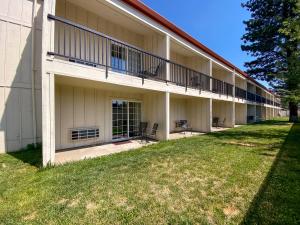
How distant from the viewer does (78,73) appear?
579 centimetres

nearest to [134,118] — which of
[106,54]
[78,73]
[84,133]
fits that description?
[84,133]

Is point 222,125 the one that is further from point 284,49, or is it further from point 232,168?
point 232,168

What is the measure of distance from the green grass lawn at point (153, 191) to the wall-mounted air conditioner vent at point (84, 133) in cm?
196

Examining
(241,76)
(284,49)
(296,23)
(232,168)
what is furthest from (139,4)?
(284,49)

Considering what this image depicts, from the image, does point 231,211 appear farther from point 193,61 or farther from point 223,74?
point 223,74

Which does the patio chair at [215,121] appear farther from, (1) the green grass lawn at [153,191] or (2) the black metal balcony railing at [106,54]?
(1) the green grass lawn at [153,191]

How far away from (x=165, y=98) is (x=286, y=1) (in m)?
20.3

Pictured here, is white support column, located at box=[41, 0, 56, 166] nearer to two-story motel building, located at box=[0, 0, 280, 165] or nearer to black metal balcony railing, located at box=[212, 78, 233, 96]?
two-story motel building, located at box=[0, 0, 280, 165]

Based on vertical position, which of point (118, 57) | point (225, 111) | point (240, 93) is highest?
point (118, 57)

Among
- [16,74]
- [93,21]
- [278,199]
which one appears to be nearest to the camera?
[278,199]

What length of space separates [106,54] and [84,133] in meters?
3.82

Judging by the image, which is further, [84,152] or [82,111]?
[82,111]

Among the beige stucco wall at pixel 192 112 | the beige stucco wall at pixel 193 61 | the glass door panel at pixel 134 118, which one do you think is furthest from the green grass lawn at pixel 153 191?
the beige stucco wall at pixel 193 61

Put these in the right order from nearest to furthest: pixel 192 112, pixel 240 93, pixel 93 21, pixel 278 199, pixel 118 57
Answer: pixel 278 199, pixel 93 21, pixel 118 57, pixel 192 112, pixel 240 93
